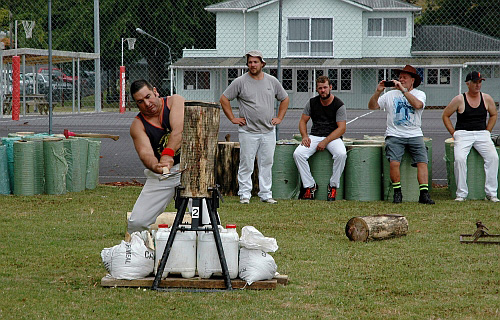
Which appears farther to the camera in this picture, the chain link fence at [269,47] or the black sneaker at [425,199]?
the chain link fence at [269,47]

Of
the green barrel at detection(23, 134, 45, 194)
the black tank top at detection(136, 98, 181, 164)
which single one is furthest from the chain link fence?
the black tank top at detection(136, 98, 181, 164)

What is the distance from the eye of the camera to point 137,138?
622cm

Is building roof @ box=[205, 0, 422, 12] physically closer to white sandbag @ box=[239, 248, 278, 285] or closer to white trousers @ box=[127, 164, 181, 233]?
white trousers @ box=[127, 164, 181, 233]

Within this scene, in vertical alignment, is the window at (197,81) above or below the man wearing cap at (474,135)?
above

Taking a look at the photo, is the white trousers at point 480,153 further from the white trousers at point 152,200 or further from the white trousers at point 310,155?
the white trousers at point 152,200

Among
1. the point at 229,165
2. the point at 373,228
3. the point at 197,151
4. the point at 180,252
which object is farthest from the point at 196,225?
the point at 229,165

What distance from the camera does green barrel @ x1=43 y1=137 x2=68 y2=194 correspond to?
11.4 metres

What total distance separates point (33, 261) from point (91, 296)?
149cm

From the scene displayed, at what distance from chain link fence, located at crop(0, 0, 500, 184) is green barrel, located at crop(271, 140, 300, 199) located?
10140 millimetres

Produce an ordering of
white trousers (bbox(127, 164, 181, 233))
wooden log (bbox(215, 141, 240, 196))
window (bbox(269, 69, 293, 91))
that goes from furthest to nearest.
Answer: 1. window (bbox(269, 69, 293, 91))
2. wooden log (bbox(215, 141, 240, 196))
3. white trousers (bbox(127, 164, 181, 233))

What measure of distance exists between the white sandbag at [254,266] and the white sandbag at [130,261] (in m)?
0.72

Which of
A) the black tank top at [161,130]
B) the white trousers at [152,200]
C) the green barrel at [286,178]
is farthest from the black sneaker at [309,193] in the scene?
the black tank top at [161,130]

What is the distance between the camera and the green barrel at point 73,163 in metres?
11.7

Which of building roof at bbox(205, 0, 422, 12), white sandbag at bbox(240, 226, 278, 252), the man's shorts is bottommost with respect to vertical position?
white sandbag at bbox(240, 226, 278, 252)
